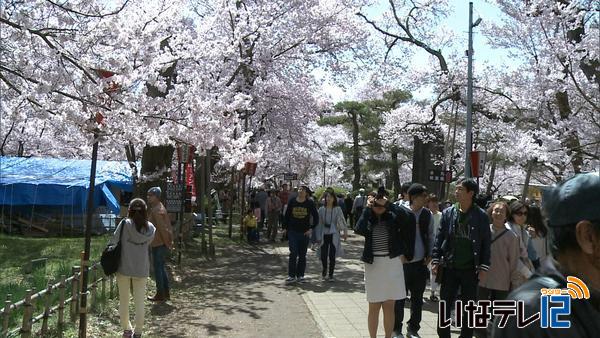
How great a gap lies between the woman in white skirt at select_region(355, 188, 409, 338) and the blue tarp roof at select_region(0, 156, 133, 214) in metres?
15.2

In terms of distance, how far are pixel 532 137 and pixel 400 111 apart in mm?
18237

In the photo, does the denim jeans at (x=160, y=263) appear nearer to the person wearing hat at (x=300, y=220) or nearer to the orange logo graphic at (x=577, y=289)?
the person wearing hat at (x=300, y=220)

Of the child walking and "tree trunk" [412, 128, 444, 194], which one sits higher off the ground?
"tree trunk" [412, 128, 444, 194]

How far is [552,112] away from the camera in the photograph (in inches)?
698

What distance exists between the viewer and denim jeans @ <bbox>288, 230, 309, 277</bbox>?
1097 cm

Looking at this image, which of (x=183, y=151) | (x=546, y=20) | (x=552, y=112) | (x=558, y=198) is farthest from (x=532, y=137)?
(x=558, y=198)

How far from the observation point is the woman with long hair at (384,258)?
6.29 meters

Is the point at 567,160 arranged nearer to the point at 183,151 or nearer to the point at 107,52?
the point at 183,151

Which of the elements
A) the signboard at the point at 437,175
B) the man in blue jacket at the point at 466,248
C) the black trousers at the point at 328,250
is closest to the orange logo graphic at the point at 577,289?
the man in blue jacket at the point at 466,248

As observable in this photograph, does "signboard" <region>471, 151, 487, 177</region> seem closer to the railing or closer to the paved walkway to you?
the paved walkway

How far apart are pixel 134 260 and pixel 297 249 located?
4487 millimetres

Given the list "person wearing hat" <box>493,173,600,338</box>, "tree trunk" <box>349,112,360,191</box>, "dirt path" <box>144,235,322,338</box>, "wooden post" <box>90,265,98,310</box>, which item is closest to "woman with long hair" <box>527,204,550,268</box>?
"dirt path" <box>144,235,322,338</box>

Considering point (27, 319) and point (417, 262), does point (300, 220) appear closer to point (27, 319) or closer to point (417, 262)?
point (417, 262)

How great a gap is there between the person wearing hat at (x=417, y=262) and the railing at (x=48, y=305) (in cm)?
386
